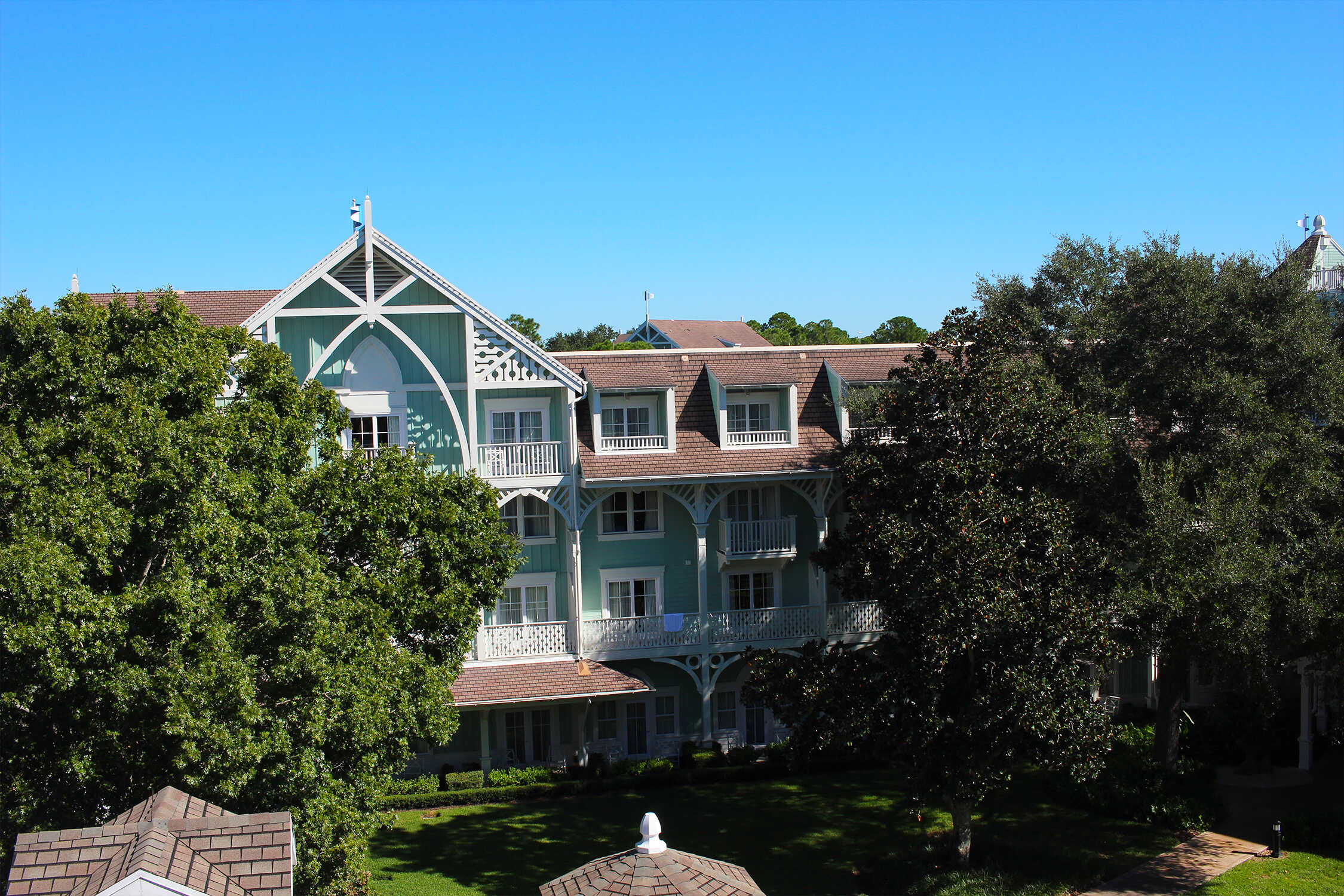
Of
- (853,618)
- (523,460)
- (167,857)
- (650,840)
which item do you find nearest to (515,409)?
(523,460)

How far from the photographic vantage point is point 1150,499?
21.6m

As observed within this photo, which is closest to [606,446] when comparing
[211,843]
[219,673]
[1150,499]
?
[1150,499]

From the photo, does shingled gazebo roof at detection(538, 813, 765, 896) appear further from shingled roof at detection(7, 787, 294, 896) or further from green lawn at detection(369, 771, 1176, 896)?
green lawn at detection(369, 771, 1176, 896)

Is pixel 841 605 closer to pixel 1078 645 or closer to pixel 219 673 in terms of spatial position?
pixel 1078 645

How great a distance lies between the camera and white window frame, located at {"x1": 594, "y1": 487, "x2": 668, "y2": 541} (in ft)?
102

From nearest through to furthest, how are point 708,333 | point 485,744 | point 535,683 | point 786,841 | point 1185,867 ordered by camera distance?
point 1185,867, point 786,841, point 535,683, point 485,744, point 708,333

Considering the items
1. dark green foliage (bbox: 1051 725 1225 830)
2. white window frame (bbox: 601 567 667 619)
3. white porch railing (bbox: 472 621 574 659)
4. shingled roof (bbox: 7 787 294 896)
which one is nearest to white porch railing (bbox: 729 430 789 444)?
white window frame (bbox: 601 567 667 619)

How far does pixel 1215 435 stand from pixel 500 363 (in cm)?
1742

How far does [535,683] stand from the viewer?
2820 centimetres

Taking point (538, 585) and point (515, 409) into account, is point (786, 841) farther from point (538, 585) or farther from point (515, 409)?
point (515, 409)

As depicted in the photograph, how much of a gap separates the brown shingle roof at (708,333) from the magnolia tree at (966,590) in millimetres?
46831

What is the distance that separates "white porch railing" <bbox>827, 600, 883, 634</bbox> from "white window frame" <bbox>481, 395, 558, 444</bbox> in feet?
31.9

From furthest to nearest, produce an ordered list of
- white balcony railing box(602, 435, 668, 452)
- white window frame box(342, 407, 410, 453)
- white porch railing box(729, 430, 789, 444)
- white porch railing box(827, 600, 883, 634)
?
1. white porch railing box(827, 600, 883, 634)
2. white porch railing box(729, 430, 789, 444)
3. white balcony railing box(602, 435, 668, 452)
4. white window frame box(342, 407, 410, 453)

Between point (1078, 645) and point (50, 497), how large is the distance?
1724 cm
